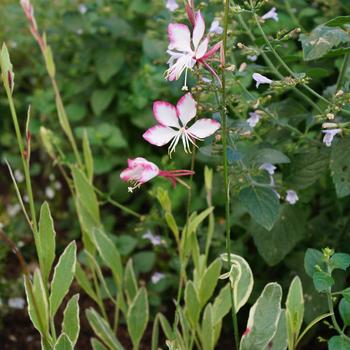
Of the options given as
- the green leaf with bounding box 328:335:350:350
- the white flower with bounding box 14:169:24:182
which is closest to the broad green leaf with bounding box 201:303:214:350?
the green leaf with bounding box 328:335:350:350

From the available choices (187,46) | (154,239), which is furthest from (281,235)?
(187,46)

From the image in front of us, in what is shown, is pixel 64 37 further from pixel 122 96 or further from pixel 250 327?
pixel 250 327

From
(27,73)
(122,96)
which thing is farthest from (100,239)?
(27,73)

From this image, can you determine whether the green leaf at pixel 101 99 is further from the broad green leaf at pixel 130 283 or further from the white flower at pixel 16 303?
the broad green leaf at pixel 130 283

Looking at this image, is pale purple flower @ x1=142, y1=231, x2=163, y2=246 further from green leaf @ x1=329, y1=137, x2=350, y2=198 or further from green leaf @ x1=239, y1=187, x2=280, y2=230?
green leaf @ x1=329, y1=137, x2=350, y2=198

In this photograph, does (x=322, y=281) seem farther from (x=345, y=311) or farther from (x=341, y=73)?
(x=341, y=73)

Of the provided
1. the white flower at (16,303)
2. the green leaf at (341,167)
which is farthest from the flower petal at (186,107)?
the white flower at (16,303)
